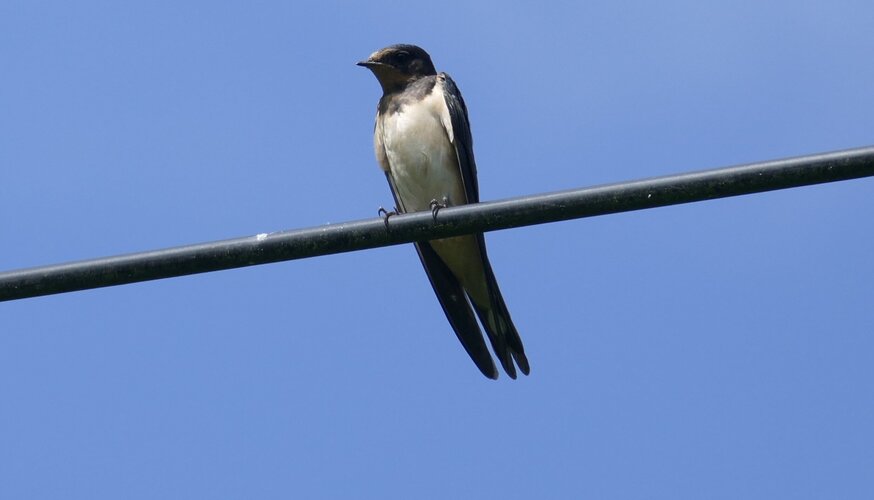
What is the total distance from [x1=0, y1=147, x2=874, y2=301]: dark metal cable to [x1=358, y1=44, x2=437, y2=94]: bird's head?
4.68 m

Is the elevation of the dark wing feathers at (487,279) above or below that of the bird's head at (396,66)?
below

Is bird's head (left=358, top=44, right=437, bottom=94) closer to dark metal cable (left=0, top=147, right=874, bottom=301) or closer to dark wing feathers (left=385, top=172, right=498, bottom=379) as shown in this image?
dark wing feathers (left=385, top=172, right=498, bottom=379)

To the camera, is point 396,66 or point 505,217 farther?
point 396,66

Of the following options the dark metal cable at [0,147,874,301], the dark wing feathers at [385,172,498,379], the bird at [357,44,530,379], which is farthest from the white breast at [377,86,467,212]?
the dark metal cable at [0,147,874,301]

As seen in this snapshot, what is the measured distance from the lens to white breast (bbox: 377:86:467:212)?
884 cm

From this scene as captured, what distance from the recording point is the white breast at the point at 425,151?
29.0 feet

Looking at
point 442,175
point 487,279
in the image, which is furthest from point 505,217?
point 442,175

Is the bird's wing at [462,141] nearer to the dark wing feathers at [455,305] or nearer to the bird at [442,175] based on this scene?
the bird at [442,175]

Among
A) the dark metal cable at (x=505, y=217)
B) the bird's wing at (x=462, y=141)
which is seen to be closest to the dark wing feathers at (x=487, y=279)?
the bird's wing at (x=462, y=141)

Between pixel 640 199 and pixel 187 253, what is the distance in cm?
154

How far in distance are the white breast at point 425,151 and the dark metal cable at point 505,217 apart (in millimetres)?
4021

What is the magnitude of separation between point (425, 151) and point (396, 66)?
0.91 m

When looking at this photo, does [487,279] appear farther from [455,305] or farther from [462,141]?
[462,141]

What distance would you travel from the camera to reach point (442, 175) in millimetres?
8859
